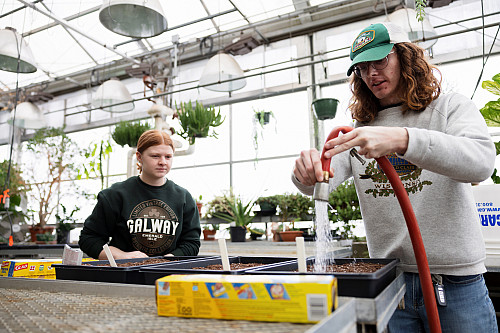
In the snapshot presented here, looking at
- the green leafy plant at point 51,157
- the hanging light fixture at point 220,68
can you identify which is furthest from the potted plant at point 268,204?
the green leafy plant at point 51,157

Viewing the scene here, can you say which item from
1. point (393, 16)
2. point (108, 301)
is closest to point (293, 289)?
point (108, 301)

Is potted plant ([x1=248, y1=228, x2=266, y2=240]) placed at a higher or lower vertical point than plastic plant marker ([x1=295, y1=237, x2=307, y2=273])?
lower

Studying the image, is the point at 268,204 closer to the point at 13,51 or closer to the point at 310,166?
the point at 13,51

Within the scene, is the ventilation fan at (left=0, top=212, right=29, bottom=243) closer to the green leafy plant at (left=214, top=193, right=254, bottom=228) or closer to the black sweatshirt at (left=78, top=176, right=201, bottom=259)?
the green leafy plant at (left=214, top=193, right=254, bottom=228)

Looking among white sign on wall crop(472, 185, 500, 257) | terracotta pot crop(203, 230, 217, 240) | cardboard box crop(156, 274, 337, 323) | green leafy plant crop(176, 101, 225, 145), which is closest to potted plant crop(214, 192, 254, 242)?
terracotta pot crop(203, 230, 217, 240)

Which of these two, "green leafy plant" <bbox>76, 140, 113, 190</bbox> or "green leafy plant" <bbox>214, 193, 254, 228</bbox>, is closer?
"green leafy plant" <bbox>214, 193, 254, 228</bbox>

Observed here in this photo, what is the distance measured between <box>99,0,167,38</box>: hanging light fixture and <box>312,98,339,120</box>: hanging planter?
5.82 ft

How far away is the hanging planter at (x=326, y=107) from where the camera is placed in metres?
3.84

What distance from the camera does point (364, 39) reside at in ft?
3.80

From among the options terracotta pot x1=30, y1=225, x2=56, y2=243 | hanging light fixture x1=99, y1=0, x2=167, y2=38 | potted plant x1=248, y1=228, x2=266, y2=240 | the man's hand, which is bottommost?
potted plant x1=248, y1=228, x2=266, y2=240

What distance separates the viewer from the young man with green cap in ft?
2.99

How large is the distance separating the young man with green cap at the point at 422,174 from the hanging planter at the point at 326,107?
2.60 metres

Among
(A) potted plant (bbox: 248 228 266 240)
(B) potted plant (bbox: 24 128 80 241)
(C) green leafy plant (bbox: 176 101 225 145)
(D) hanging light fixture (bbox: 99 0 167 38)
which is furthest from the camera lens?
(B) potted plant (bbox: 24 128 80 241)

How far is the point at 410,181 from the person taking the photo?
1150 mm
